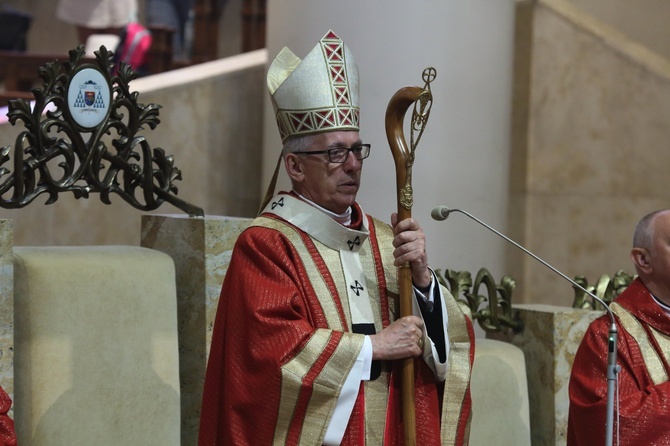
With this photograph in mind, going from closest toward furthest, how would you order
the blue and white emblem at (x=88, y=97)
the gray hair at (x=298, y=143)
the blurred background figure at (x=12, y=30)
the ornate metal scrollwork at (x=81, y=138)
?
the gray hair at (x=298, y=143) → the ornate metal scrollwork at (x=81, y=138) → the blue and white emblem at (x=88, y=97) → the blurred background figure at (x=12, y=30)

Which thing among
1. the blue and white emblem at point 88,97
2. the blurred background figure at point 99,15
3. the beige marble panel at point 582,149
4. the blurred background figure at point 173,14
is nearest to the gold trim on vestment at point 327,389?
the blue and white emblem at point 88,97

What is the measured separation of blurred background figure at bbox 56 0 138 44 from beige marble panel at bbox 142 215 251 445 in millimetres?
3693

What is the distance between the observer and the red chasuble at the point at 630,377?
3775 mm

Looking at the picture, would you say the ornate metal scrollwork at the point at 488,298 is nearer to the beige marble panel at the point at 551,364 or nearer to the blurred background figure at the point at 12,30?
the beige marble panel at the point at 551,364

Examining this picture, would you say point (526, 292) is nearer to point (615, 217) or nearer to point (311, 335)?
point (615, 217)

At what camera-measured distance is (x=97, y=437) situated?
13.4 ft

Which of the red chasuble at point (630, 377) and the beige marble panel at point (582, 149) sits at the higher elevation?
the beige marble panel at point (582, 149)

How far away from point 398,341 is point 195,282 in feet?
4.08

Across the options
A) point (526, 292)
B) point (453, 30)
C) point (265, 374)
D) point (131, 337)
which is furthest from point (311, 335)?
point (526, 292)

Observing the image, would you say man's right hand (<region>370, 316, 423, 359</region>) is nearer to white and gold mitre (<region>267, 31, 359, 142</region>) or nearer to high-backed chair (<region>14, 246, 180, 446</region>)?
white and gold mitre (<region>267, 31, 359, 142</region>)

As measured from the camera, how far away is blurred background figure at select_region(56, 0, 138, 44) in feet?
25.9

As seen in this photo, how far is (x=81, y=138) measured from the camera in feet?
13.7

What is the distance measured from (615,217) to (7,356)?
4165 millimetres

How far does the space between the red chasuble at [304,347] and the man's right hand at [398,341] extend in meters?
0.06
